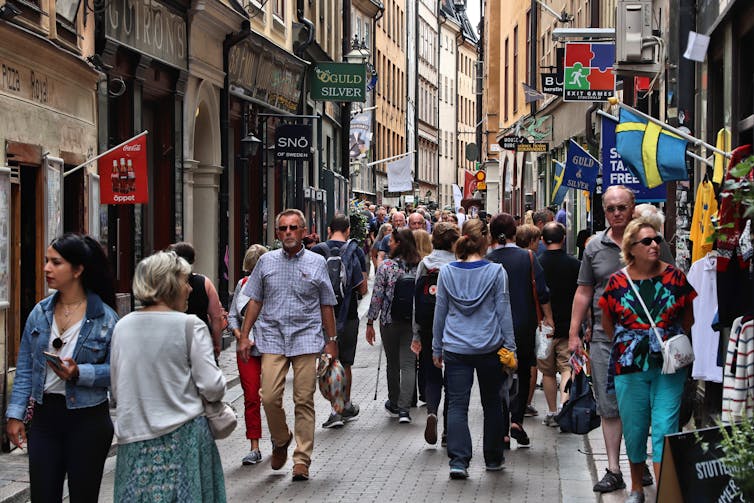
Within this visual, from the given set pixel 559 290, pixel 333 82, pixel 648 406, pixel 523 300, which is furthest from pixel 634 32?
pixel 333 82

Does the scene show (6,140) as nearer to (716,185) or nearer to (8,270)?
(8,270)

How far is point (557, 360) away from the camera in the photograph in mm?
12312

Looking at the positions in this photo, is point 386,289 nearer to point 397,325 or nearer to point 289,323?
point 397,325

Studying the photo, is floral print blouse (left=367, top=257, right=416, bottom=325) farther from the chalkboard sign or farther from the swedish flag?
the chalkboard sign

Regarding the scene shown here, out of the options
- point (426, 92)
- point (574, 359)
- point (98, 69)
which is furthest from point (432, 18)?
point (574, 359)

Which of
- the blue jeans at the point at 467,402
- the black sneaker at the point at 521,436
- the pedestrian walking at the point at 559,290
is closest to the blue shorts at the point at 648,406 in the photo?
the blue jeans at the point at 467,402

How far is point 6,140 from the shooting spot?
36.9 feet

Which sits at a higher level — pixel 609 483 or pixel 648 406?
pixel 648 406

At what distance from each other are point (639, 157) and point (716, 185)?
4.38ft

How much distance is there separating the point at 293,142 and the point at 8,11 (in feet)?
50.0

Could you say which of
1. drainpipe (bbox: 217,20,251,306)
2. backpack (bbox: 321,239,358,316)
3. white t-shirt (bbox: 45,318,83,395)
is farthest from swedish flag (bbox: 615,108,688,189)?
drainpipe (bbox: 217,20,251,306)

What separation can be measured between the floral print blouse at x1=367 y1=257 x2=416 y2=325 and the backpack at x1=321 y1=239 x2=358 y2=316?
292mm

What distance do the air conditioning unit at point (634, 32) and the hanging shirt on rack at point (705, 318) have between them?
19.1ft

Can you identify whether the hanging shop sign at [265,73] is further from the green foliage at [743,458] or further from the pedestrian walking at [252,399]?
the green foliage at [743,458]
